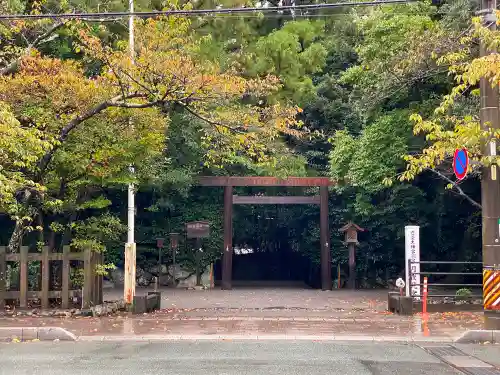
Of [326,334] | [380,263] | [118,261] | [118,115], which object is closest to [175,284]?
[118,261]

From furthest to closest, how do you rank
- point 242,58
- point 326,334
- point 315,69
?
point 315,69 → point 242,58 → point 326,334

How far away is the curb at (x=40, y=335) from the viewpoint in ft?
40.7

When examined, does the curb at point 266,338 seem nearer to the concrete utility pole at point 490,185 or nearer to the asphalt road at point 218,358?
the asphalt road at point 218,358

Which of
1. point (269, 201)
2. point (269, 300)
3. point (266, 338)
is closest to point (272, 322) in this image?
point (266, 338)

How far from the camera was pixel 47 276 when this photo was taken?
16.8 metres

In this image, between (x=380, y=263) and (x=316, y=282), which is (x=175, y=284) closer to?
(x=316, y=282)

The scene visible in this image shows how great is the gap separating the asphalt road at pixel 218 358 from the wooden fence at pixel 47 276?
500cm

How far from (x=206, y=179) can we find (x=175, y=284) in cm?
572

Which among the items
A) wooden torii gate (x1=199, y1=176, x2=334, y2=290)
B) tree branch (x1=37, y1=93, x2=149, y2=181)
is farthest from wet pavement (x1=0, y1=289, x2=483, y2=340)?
wooden torii gate (x1=199, y1=176, x2=334, y2=290)

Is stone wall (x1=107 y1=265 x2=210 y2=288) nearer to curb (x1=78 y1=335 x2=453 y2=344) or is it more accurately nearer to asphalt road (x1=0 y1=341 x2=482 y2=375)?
curb (x1=78 y1=335 x2=453 y2=344)

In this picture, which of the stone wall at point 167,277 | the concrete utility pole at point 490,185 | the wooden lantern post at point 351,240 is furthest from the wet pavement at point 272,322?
the stone wall at point 167,277

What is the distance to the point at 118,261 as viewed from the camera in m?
30.0

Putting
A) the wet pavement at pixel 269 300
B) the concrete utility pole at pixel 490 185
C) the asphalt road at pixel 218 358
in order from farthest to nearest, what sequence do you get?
the wet pavement at pixel 269 300, the concrete utility pole at pixel 490 185, the asphalt road at pixel 218 358

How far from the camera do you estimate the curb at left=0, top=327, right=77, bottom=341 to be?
40.7 feet
